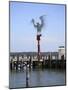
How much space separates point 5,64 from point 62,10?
1.31m

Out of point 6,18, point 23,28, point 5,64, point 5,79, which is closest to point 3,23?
point 6,18

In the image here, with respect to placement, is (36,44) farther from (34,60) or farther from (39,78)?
(39,78)

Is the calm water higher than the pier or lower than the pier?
lower

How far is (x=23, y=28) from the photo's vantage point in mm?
3521

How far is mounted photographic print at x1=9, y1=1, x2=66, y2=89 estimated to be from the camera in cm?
348

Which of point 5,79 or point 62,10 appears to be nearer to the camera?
point 5,79

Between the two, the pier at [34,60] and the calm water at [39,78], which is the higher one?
the pier at [34,60]

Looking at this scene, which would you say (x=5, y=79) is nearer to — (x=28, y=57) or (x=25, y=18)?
(x=28, y=57)

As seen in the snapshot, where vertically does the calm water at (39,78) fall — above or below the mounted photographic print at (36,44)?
below

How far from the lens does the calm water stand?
136 inches

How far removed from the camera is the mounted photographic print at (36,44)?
137 inches

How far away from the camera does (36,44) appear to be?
11.7 ft

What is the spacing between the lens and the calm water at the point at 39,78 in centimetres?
345

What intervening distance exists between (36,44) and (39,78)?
0.55 m
